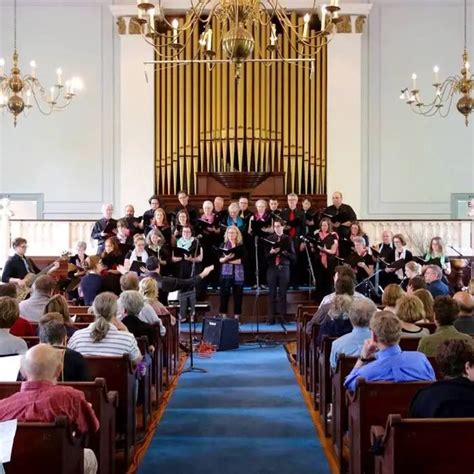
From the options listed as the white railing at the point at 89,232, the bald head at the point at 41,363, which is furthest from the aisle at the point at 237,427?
the white railing at the point at 89,232

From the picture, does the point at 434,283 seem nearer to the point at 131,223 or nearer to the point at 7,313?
the point at 7,313

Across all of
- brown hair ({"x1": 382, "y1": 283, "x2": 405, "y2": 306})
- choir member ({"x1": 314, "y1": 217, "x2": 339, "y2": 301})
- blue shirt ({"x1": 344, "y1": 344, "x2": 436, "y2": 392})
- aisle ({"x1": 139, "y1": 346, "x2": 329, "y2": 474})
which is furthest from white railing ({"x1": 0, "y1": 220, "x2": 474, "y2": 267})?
blue shirt ({"x1": 344, "y1": 344, "x2": 436, "y2": 392})

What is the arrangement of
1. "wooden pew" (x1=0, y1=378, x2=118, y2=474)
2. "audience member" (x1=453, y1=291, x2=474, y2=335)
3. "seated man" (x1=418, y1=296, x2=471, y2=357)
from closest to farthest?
"wooden pew" (x1=0, y1=378, x2=118, y2=474)
"seated man" (x1=418, y1=296, x2=471, y2=357)
"audience member" (x1=453, y1=291, x2=474, y2=335)

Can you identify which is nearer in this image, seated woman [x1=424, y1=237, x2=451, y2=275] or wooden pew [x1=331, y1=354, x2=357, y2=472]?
wooden pew [x1=331, y1=354, x2=357, y2=472]

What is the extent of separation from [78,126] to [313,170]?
386 centimetres

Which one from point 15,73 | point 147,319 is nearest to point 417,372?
point 147,319

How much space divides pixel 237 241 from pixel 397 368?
5305 mm

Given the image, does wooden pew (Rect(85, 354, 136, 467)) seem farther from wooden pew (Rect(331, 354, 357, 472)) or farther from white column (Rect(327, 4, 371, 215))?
white column (Rect(327, 4, 371, 215))

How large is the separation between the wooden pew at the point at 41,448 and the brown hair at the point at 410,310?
2.40 m

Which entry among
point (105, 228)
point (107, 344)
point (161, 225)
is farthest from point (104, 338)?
point (105, 228)

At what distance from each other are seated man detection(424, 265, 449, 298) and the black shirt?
3732 mm

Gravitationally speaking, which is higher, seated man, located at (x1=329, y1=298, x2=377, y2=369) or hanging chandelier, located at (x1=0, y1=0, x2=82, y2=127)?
hanging chandelier, located at (x1=0, y1=0, x2=82, y2=127)

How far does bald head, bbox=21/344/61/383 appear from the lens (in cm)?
291

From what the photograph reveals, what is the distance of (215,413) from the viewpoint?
17.4 ft
